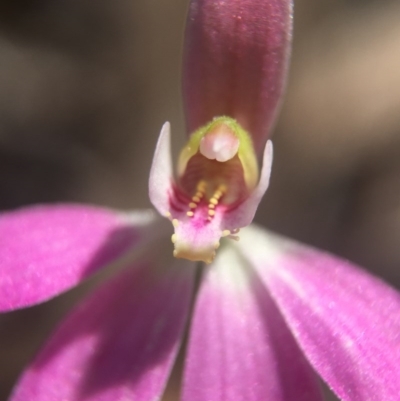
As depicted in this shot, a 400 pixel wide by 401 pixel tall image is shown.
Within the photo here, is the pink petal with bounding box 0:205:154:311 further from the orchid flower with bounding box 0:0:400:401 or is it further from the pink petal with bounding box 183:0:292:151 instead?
the pink petal with bounding box 183:0:292:151

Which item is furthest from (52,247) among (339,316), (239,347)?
(339,316)

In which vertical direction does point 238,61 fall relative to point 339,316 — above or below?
above

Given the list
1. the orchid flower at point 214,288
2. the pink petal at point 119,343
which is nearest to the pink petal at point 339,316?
the orchid flower at point 214,288

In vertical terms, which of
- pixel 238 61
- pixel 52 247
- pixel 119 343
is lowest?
pixel 119 343

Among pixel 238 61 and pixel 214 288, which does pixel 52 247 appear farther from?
pixel 238 61

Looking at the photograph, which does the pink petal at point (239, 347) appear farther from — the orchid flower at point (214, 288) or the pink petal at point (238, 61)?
the pink petal at point (238, 61)

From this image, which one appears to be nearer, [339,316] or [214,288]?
[339,316]

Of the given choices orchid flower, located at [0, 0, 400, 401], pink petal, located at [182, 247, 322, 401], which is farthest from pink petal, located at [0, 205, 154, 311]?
pink petal, located at [182, 247, 322, 401]

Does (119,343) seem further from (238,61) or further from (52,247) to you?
(238,61)
